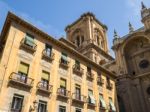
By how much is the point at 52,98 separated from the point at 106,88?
10175 mm

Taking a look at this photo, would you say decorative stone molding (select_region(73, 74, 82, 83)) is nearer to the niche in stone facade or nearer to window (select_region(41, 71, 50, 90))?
window (select_region(41, 71, 50, 90))

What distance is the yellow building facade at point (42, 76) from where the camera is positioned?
1463cm

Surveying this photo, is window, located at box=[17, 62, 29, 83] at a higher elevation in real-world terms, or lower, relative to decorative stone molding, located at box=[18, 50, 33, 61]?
lower

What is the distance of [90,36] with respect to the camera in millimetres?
44219

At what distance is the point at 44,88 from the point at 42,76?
121 cm

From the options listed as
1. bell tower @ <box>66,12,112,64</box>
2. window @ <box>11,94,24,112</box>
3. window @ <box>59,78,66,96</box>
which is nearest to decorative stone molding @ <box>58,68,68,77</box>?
window @ <box>59,78,66,96</box>

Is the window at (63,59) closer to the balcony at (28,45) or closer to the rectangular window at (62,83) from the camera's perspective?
the rectangular window at (62,83)

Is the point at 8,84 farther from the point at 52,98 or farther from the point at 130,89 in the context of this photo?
the point at 130,89

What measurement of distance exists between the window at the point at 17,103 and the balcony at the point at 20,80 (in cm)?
99

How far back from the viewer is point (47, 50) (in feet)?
63.2

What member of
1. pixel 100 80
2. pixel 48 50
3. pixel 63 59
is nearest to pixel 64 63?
pixel 63 59

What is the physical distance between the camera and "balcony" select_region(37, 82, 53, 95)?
16.1 m

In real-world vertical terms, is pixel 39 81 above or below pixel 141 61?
below

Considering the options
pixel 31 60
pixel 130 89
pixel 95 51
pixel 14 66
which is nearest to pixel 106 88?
pixel 130 89
